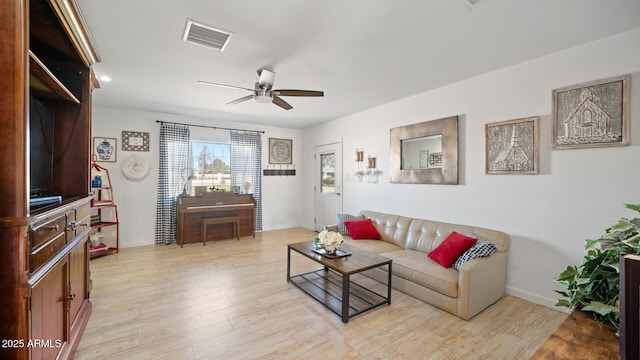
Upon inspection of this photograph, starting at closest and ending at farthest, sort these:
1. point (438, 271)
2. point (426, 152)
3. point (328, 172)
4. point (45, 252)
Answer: point (45, 252), point (438, 271), point (426, 152), point (328, 172)

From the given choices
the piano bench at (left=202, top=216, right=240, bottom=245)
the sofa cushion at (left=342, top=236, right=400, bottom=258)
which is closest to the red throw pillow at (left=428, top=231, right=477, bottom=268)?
the sofa cushion at (left=342, top=236, right=400, bottom=258)

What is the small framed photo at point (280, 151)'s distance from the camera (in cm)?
636

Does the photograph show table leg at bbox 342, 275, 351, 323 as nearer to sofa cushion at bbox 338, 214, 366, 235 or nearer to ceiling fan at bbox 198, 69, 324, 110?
sofa cushion at bbox 338, 214, 366, 235

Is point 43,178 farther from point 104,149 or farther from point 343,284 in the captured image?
point 104,149

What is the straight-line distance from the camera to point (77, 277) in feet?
6.87

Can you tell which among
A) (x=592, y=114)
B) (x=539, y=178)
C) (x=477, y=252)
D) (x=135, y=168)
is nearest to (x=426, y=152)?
(x=539, y=178)

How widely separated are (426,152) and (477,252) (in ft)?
5.16

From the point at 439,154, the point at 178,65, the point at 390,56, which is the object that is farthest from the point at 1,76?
the point at 439,154

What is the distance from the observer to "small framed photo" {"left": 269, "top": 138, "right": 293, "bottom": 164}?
6.36 metres

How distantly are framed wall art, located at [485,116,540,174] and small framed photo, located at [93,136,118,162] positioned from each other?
583 cm

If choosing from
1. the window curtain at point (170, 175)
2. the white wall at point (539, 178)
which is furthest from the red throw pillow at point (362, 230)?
the window curtain at point (170, 175)

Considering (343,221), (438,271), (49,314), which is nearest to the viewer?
(49,314)

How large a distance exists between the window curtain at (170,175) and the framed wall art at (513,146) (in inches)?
202

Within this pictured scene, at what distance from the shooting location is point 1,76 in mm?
1035
